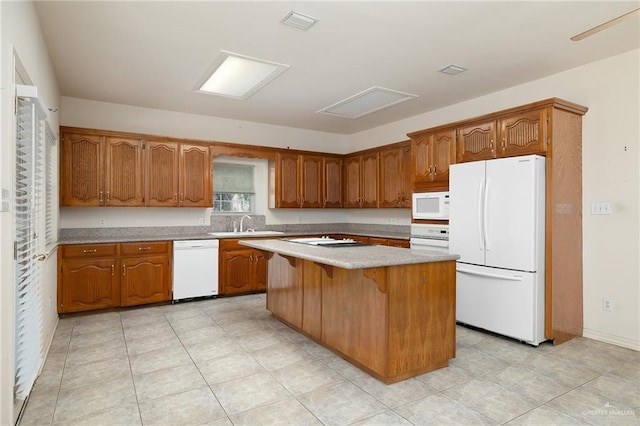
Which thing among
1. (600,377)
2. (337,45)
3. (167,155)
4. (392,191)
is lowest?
(600,377)

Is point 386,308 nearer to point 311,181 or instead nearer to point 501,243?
point 501,243

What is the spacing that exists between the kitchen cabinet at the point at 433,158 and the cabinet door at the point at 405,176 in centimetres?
61

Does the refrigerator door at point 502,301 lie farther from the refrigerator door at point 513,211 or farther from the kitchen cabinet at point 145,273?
the kitchen cabinet at point 145,273

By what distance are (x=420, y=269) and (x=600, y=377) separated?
1.53 metres

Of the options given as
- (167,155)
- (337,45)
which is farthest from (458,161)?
(167,155)

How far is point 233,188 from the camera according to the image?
240 inches

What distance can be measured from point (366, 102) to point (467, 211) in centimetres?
198

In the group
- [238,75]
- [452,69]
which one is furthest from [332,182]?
[452,69]

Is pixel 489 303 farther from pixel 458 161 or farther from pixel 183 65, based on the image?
pixel 183 65

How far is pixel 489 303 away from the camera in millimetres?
3740

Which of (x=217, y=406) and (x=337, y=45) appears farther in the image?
(x=337, y=45)

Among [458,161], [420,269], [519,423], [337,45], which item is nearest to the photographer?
[519,423]

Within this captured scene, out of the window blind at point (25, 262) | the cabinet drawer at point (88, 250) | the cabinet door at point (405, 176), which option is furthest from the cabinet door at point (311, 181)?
the window blind at point (25, 262)

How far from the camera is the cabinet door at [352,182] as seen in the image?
6.39 m
